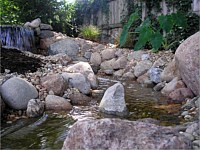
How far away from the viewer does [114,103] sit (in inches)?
144

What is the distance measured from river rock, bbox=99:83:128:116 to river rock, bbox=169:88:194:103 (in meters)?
1.01

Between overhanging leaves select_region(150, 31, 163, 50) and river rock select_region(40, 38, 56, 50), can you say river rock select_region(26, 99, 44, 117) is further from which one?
river rock select_region(40, 38, 56, 50)

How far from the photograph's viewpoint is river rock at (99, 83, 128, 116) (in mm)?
3617

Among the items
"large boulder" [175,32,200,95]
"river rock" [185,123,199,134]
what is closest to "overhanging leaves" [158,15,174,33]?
"river rock" [185,123,199,134]

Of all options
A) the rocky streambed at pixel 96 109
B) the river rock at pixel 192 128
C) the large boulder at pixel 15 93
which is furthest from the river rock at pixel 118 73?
the river rock at pixel 192 128

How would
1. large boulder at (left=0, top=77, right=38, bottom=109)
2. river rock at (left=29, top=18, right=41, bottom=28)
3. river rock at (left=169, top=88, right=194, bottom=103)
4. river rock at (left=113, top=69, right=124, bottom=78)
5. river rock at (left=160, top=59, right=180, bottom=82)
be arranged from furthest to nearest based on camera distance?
river rock at (left=29, top=18, right=41, bottom=28)
river rock at (left=113, top=69, right=124, bottom=78)
river rock at (left=160, top=59, right=180, bottom=82)
river rock at (left=169, top=88, right=194, bottom=103)
large boulder at (left=0, top=77, right=38, bottom=109)

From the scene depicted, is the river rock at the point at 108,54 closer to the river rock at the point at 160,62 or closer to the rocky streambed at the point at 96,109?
the rocky streambed at the point at 96,109

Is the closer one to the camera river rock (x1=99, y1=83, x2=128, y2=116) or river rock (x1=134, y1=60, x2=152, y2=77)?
river rock (x1=99, y1=83, x2=128, y2=116)

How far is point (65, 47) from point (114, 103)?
5.53m

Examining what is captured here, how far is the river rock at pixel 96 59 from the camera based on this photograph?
322 inches

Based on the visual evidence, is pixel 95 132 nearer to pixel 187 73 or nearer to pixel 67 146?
pixel 67 146

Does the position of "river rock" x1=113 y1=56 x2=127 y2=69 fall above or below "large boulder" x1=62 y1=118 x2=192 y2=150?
below

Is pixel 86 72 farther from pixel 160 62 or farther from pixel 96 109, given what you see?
pixel 160 62

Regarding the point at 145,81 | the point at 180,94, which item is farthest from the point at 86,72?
the point at 180,94
